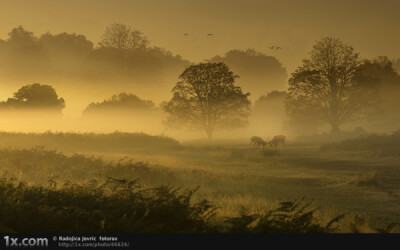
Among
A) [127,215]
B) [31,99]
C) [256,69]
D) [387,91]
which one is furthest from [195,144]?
[256,69]

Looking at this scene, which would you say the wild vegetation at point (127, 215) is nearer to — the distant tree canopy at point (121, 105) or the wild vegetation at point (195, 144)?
the wild vegetation at point (195, 144)

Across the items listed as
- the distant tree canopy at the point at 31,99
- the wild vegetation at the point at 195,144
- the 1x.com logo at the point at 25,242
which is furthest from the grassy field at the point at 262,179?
the distant tree canopy at the point at 31,99

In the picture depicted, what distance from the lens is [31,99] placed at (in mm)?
64688

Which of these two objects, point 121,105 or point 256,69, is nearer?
point 121,105

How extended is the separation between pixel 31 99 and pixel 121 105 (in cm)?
2141

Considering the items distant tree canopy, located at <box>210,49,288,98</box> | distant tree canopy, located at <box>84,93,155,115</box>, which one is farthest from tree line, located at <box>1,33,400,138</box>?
distant tree canopy, located at <box>210,49,288,98</box>

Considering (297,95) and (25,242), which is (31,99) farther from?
(25,242)

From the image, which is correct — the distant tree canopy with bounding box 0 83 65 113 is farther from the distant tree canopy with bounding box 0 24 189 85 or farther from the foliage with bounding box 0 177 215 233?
the foliage with bounding box 0 177 215 233

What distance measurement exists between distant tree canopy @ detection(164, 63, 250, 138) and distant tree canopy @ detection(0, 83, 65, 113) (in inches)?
723

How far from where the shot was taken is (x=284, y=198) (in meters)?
19.2

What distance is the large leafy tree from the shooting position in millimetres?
55781

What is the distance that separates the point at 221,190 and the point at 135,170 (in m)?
5.30

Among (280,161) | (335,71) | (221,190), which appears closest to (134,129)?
(335,71)

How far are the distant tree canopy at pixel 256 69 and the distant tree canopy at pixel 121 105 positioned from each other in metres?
28.8
